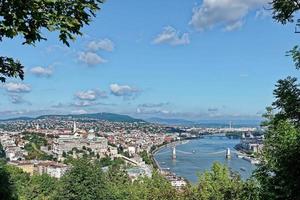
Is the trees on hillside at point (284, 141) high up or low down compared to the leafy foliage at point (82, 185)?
up

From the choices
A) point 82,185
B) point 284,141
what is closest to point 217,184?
point 284,141

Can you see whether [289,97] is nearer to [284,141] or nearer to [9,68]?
[284,141]

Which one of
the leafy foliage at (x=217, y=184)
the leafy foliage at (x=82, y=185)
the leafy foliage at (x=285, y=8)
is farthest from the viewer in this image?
the leafy foliage at (x=82, y=185)

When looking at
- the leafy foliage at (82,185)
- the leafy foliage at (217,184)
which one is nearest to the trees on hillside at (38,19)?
the leafy foliage at (217,184)

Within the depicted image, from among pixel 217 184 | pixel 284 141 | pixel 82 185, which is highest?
pixel 284 141

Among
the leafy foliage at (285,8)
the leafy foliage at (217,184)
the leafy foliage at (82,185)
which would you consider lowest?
the leafy foliage at (82,185)

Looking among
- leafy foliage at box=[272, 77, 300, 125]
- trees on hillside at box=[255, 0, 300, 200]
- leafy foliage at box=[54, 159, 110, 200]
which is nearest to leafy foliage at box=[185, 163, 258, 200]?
trees on hillside at box=[255, 0, 300, 200]

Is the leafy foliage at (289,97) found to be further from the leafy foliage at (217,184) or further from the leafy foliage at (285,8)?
the leafy foliage at (217,184)

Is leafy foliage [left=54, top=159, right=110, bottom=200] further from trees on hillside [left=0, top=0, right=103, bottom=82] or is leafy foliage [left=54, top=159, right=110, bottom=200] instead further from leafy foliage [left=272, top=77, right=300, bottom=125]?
trees on hillside [left=0, top=0, right=103, bottom=82]

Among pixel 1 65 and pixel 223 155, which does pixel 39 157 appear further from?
pixel 1 65
